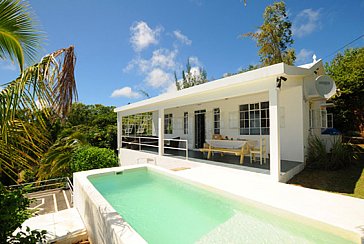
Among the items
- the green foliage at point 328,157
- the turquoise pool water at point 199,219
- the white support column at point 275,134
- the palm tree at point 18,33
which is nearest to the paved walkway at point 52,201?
the turquoise pool water at point 199,219

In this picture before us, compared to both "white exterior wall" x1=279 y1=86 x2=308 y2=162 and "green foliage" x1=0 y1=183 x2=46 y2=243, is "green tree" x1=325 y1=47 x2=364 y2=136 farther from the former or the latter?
"green foliage" x1=0 y1=183 x2=46 y2=243

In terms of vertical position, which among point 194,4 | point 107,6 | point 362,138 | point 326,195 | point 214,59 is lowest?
point 326,195

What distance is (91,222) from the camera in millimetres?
4797

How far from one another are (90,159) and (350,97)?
1854 centimetres

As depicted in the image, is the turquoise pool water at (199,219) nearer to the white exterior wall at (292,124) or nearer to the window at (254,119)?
the white exterior wall at (292,124)

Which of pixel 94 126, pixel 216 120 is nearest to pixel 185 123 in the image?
pixel 216 120

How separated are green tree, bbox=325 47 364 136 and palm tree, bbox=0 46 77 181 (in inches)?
632

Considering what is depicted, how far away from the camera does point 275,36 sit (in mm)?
21297

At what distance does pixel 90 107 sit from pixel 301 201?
35.5m

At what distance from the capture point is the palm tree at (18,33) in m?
2.60

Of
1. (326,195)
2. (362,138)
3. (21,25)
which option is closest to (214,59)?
(362,138)

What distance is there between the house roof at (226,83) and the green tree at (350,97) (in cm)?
791

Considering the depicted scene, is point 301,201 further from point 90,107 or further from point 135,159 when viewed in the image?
point 90,107

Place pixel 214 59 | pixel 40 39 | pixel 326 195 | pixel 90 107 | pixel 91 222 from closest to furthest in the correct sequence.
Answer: pixel 40 39
pixel 91 222
pixel 326 195
pixel 214 59
pixel 90 107
